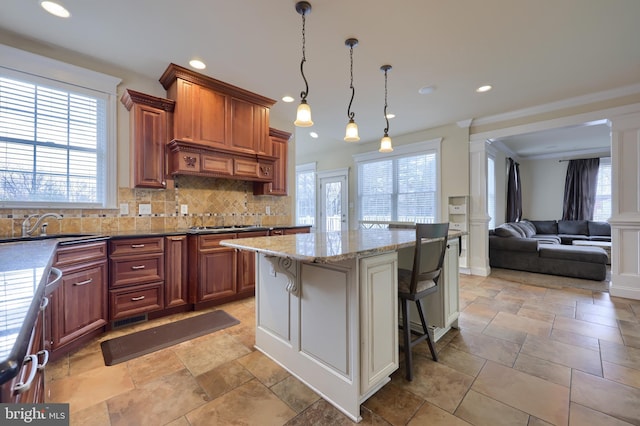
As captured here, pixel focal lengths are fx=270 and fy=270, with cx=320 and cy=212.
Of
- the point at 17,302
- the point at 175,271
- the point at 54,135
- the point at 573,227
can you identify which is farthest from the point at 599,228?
the point at 54,135

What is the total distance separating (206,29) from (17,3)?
54.0 inches

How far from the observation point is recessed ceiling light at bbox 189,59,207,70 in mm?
2842

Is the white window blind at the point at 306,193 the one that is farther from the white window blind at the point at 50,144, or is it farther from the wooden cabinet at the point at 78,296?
the wooden cabinet at the point at 78,296

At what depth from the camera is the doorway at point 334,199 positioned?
6602 mm

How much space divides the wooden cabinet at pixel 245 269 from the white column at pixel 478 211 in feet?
11.7

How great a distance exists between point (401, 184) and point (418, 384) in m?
4.33

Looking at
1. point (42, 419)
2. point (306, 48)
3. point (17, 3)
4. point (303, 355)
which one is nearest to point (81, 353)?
point (303, 355)

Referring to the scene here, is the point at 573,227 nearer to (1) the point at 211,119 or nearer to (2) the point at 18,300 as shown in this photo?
(1) the point at 211,119

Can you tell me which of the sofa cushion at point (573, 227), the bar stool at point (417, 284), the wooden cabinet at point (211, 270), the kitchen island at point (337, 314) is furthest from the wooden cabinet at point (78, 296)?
the sofa cushion at point (573, 227)

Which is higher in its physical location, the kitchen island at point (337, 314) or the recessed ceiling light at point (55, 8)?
the recessed ceiling light at point (55, 8)

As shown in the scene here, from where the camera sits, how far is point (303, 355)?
1800 mm

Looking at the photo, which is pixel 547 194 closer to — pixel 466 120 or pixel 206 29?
pixel 466 120

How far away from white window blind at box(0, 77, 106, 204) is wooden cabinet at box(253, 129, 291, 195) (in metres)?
1.89

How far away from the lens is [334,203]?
6.87 m
